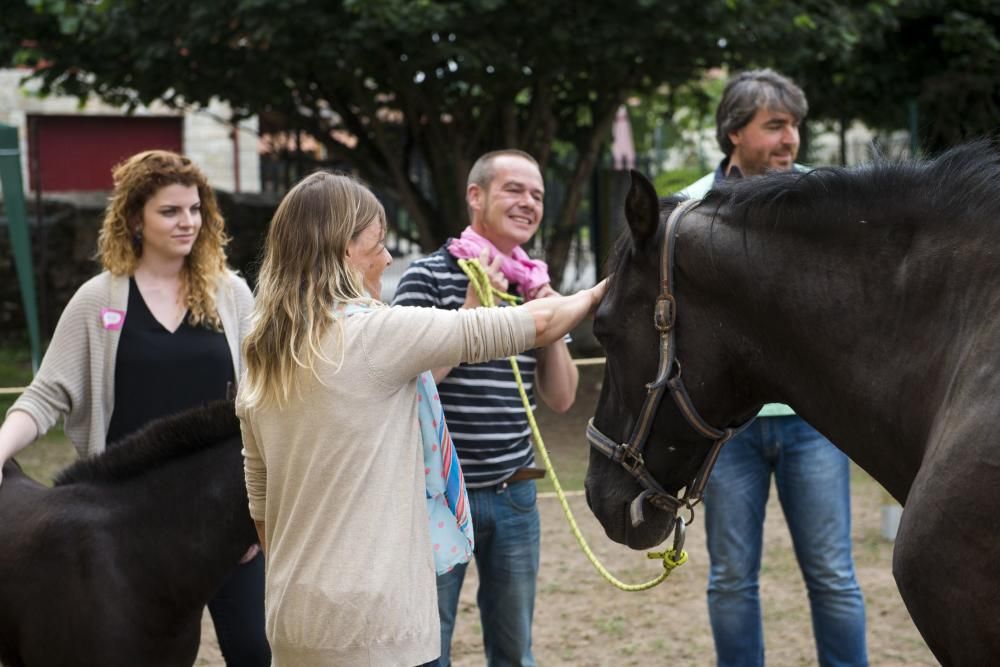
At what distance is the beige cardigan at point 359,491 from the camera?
7.66ft

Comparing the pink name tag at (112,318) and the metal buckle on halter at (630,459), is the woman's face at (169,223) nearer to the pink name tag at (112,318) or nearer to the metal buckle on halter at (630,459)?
the pink name tag at (112,318)

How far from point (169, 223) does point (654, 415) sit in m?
1.67

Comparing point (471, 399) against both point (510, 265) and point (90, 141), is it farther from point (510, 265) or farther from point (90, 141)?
point (90, 141)

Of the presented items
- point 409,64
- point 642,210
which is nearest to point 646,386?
point 642,210

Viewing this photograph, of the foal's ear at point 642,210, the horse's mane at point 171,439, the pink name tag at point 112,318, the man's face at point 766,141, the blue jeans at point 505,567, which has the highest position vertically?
the man's face at point 766,141

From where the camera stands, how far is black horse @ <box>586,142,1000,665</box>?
80.2 inches

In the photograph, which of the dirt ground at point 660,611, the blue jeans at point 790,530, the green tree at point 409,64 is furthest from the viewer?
the green tree at point 409,64

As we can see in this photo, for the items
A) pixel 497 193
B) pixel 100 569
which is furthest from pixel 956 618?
pixel 100 569

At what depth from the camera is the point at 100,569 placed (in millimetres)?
2875

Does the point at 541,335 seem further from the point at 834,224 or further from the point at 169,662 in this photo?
the point at 169,662

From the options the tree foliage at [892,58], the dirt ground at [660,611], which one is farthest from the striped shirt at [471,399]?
the tree foliage at [892,58]

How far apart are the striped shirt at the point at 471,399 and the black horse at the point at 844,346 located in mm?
684

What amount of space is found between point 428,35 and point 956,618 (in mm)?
7423

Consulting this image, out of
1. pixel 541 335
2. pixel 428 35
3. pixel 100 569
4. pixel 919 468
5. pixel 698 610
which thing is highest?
pixel 428 35
